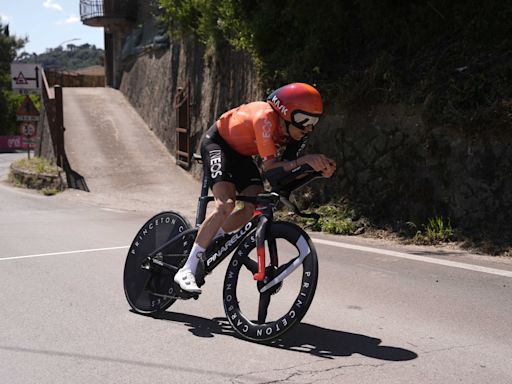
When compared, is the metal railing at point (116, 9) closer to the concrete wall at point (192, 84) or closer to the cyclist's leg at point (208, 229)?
the concrete wall at point (192, 84)

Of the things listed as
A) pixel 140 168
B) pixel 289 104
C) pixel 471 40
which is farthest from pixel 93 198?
pixel 289 104

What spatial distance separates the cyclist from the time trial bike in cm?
10

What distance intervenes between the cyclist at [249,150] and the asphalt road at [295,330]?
0.65 metres

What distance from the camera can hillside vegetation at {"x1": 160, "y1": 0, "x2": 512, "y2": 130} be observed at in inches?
369

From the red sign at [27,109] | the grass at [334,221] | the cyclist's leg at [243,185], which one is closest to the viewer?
the cyclist's leg at [243,185]

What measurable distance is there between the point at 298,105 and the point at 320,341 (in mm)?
1671

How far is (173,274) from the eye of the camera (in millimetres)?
5293

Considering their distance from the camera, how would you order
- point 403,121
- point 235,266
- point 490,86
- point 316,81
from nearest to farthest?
point 235,266, point 490,86, point 403,121, point 316,81

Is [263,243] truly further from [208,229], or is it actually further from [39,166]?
[39,166]

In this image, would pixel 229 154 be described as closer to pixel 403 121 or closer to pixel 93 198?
pixel 403 121

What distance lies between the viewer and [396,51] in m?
11.6

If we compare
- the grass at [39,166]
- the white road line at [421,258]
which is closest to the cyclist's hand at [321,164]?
the white road line at [421,258]

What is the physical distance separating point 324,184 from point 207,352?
23.0 ft

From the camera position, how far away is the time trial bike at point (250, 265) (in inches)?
176
